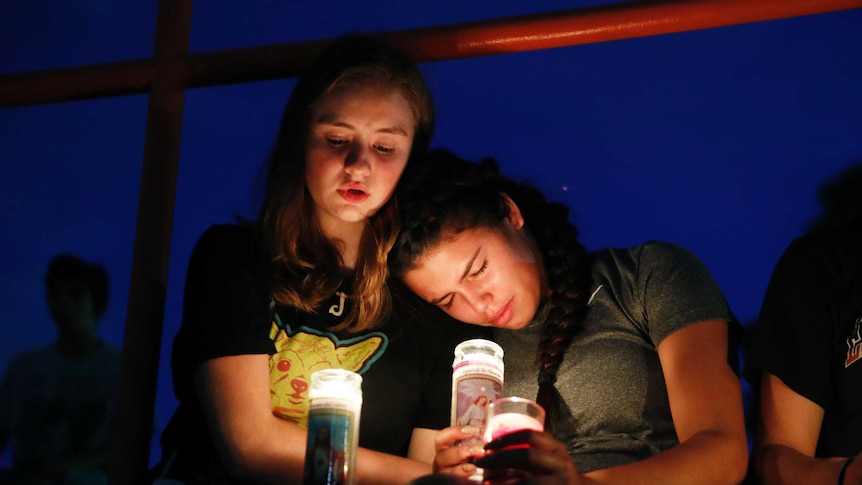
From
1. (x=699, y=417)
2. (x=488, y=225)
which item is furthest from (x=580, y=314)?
(x=699, y=417)

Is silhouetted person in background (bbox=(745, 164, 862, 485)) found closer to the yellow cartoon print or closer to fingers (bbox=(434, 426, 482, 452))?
fingers (bbox=(434, 426, 482, 452))

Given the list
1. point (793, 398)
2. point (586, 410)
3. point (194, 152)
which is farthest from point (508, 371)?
point (194, 152)

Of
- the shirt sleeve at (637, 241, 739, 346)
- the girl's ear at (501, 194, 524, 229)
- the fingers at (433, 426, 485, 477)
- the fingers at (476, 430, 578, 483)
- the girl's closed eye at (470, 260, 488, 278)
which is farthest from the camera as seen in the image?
the girl's ear at (501, 194, 524, 229)

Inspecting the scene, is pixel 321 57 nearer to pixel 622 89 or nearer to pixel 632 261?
pixel 632 261

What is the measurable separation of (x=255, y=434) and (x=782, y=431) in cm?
121

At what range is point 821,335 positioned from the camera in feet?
7.32

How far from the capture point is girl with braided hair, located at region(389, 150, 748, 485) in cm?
217

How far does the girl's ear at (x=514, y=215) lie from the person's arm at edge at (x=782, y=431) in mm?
718

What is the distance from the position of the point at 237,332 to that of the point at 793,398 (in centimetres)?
131

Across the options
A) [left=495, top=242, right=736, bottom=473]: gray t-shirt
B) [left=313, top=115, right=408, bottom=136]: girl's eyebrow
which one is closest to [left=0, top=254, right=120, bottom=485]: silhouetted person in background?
[left=313, top=115, right=408, bottom=136]: girl's eyebrow

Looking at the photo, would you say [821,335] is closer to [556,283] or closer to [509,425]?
[556,283]

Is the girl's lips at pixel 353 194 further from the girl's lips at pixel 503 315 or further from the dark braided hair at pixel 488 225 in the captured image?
the girl's lips at pixel 503 315

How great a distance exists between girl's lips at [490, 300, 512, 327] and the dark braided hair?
0.14 m

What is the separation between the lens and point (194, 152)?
661 cm
